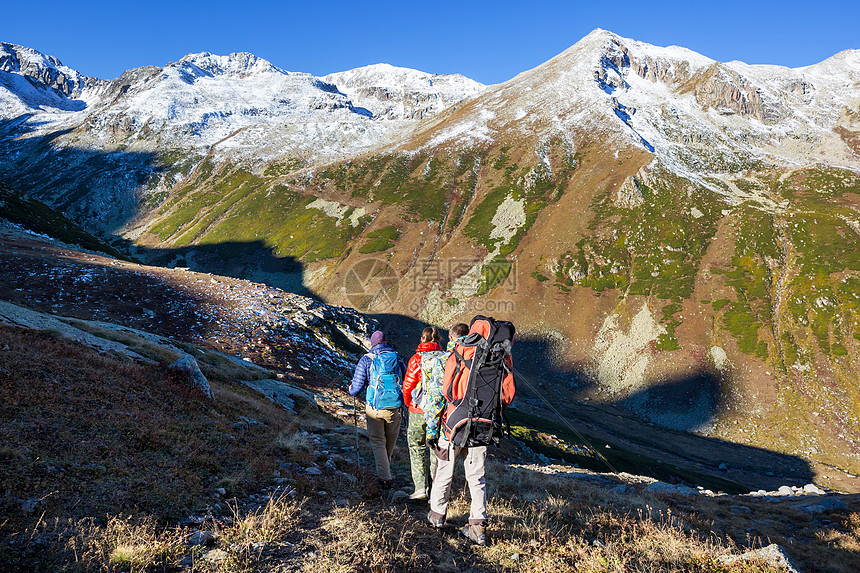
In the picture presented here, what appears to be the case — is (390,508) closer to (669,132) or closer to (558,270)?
(558,270)

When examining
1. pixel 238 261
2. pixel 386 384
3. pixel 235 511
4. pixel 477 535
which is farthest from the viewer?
pixel 238 261

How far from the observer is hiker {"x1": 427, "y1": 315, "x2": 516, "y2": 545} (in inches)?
313

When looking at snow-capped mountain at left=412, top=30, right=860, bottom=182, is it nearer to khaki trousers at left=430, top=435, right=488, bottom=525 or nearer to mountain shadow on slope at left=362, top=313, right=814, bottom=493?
mountain shadow on slope at left=362, top=313, right=814, bottom=493

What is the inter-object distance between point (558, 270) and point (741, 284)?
128 feet

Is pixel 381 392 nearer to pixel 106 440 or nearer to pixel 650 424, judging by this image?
pixel 106 440

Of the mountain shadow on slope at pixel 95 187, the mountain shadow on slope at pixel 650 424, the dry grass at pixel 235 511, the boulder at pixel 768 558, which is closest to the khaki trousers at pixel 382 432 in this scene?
the dry grass at pixel 235 511

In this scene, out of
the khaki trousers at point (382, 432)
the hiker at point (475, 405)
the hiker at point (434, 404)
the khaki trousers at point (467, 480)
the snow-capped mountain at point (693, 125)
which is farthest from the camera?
the snow-capped mountain at point (693, 125)

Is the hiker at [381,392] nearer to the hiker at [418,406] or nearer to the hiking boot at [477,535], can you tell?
the hiker at [418,406]

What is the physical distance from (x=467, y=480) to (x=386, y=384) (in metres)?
3.31

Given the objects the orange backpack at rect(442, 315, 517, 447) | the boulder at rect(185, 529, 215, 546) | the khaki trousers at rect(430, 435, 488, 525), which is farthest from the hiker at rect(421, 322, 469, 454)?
the boulder at rect(185, 529, 215, 546)

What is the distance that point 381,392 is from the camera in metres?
10.6

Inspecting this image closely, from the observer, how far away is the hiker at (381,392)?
Result: 10578mm

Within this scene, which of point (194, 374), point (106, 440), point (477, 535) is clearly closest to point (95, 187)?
point (194, 374)

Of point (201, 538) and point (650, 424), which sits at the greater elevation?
point (201, 538)
